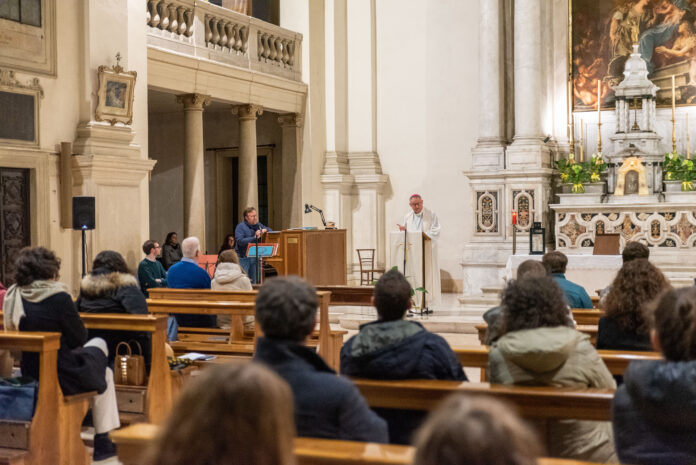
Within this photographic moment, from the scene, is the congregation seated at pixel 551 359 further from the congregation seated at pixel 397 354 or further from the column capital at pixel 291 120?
the column capital at pixel 291 120

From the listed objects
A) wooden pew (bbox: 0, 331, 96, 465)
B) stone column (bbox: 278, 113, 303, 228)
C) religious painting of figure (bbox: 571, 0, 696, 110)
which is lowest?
wooden pew (bbox: 0, 331, 96, 465)

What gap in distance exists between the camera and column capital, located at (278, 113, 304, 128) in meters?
15.9

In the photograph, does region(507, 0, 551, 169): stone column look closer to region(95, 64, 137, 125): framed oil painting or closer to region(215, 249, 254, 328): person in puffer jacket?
region(95, 64, 137, 125): framed oil painting

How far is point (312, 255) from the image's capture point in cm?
1174

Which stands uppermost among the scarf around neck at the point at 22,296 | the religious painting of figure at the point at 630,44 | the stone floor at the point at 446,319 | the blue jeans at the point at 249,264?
the religious painting of figure at the point at 630,44

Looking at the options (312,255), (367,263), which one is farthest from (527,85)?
(312,255)

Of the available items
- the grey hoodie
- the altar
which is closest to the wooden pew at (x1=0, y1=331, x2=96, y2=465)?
the grey hoodie

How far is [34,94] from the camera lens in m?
10.0

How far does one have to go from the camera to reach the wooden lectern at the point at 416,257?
12.0 m

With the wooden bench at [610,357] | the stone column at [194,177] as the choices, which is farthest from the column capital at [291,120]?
the wooden bench at [610,357]

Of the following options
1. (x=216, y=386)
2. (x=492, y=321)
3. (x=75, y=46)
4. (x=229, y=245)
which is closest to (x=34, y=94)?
(x=75, y=46)

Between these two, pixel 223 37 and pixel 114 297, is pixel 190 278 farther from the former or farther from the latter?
pixel 223 37

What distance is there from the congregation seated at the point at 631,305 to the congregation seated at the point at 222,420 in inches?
121

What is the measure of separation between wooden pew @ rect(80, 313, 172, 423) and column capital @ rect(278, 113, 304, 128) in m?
10.5
